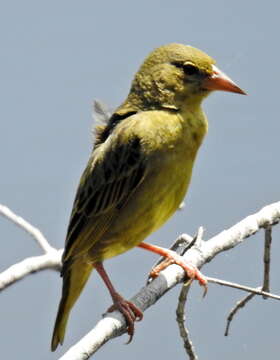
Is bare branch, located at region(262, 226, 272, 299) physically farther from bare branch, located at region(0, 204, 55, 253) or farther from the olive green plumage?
bare branch, located at region(0, 204, 55, 253)

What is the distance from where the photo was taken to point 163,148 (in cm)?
455

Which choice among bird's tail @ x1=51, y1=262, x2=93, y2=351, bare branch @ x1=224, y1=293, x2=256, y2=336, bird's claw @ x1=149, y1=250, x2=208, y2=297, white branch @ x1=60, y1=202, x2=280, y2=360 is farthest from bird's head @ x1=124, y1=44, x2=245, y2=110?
bare branch @ x1=224, y1=293, x2=256, y2=336

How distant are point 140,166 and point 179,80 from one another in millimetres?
587

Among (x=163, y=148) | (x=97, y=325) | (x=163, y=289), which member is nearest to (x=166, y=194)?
(x=163, y=148)

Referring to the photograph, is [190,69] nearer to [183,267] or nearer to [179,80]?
[179,80]

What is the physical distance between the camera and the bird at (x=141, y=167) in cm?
456

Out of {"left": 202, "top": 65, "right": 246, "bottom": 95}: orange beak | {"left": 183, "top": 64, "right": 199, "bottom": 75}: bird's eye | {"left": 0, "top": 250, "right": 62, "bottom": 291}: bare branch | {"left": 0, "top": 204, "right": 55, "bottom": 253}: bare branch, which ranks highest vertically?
{"left": 183, "top": 64, "right": 199, "bottom": 75}: bird's eye

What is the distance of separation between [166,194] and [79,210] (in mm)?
632

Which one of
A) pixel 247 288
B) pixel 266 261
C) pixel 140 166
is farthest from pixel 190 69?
pixel 247 288

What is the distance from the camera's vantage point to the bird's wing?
15.3ft

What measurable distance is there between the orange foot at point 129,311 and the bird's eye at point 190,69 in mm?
1394

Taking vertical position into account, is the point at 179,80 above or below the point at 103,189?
above

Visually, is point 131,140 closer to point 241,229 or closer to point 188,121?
point 188,121

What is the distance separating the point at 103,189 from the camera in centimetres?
480
